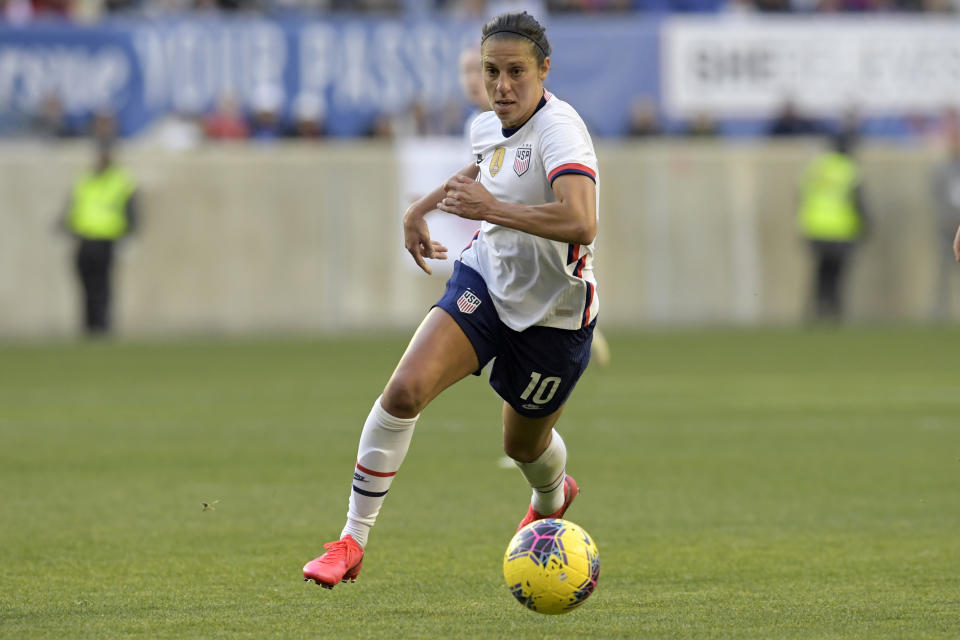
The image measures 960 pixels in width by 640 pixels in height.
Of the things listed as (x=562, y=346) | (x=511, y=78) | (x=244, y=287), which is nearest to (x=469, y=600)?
(x=562, y=346)

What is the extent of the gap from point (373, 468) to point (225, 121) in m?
16.6

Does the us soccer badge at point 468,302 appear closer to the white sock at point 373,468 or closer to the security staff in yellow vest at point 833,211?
the white sock at point 373,468

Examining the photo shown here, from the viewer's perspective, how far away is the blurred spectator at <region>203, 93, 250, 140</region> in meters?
22.3

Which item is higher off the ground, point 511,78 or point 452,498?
point 511,78

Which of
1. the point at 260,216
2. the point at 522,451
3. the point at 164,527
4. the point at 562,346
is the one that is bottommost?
the point at 260,216

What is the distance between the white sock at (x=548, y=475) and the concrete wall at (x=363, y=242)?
48.3ft

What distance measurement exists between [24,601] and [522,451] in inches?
78.2

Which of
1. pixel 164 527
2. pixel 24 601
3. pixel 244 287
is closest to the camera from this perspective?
pixel 24 601

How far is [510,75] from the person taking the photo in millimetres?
6191

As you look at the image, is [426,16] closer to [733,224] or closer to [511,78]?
[733,224]

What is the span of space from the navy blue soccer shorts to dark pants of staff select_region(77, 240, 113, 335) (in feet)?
49.3

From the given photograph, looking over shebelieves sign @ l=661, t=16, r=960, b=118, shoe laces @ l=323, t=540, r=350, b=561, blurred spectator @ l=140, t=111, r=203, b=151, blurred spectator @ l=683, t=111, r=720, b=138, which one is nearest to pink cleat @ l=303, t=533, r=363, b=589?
shoe laces @ l=323, t=540, r=350, b=561

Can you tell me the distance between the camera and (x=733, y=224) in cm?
2272

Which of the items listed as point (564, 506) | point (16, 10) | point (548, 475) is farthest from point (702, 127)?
point (548, 475)
